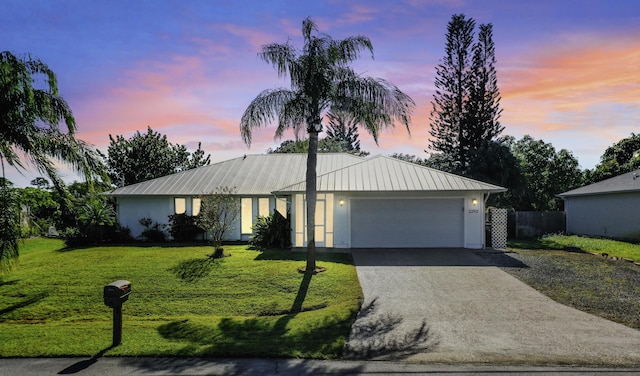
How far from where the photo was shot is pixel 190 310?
8664 millimetres

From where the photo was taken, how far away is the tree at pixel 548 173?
3384 centimetres

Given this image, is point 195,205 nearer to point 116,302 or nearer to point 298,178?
point 298,178

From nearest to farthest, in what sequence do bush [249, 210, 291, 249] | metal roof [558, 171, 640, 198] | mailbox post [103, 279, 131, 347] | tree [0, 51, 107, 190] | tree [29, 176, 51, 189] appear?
mailbox post [103, 279, 131, 347] → tree [0, 51, 107, 190] → tree [29, 176, 51, 189] → bush [249, 210, 291, 249] → metal roof [558, 171, 640, 198]

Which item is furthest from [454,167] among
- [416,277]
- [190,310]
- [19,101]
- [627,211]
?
[19,101]

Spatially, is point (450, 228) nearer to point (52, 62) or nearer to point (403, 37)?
point (403, 37)

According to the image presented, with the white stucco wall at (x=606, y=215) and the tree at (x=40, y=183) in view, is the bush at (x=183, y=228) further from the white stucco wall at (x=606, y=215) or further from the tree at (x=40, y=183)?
the white stucco wall at (x=606, y=215)

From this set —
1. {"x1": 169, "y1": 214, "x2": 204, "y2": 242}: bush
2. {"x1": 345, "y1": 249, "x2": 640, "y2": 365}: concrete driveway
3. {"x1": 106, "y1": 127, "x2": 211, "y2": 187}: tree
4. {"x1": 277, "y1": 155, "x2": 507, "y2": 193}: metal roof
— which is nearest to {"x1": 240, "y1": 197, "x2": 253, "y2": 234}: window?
{"x1": 169, "y1": 214, "x2": 204, "y2": 242}: bush

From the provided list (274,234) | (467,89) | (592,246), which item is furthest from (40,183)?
(467,89)

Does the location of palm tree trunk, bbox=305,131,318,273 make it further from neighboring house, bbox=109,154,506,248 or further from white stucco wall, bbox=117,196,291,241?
white stucco wall, bbox=117,196,291,241

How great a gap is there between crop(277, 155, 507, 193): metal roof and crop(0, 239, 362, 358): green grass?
9.71ft

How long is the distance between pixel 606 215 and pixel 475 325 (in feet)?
60.1

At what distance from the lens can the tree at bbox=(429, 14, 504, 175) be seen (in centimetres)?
2952

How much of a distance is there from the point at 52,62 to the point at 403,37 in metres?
9.60

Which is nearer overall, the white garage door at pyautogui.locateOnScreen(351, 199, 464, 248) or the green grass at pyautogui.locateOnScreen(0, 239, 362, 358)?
the green grass at pyautogui.locateOnScreen(0, 239, 362, 358)
